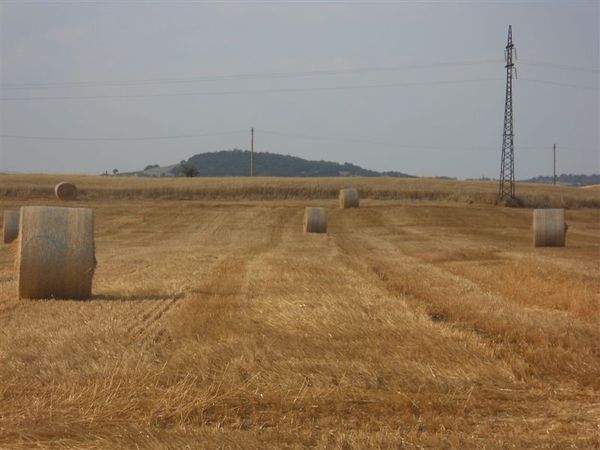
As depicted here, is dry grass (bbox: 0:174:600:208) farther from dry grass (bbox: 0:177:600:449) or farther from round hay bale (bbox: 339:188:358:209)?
dry grass (bbox: 0:177:600:449)

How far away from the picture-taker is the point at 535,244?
24.8m

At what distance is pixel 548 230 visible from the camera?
2467 centimetres

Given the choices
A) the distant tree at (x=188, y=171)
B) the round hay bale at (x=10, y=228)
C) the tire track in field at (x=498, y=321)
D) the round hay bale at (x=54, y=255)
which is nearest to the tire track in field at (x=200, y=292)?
the round hay bale at (x=54, y=255)

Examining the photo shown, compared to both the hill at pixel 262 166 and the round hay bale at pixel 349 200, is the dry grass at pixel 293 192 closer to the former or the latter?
the round hay bale at pixel 349 200

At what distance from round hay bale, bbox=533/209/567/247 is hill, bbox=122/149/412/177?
372 ft

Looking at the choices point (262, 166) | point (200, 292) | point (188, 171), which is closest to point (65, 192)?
point (200, 292)

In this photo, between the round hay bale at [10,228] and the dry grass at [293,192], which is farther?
the dry grass at [293,192]

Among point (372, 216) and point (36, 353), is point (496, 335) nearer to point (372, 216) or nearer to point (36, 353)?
point (36, 353)

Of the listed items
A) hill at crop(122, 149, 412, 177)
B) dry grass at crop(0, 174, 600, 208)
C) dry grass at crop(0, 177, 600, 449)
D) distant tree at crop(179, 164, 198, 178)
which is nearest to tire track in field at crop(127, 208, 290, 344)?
dry grass at crop(0, 177, 600, 449)

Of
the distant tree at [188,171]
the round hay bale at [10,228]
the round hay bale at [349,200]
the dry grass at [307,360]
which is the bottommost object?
the dry grass at [307,360]

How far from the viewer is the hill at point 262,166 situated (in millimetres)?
143875

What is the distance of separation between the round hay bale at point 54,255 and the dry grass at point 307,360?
0.32 m

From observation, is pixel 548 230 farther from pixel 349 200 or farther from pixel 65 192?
pixel 65 192

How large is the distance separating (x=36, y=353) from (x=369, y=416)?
3.30 meters
